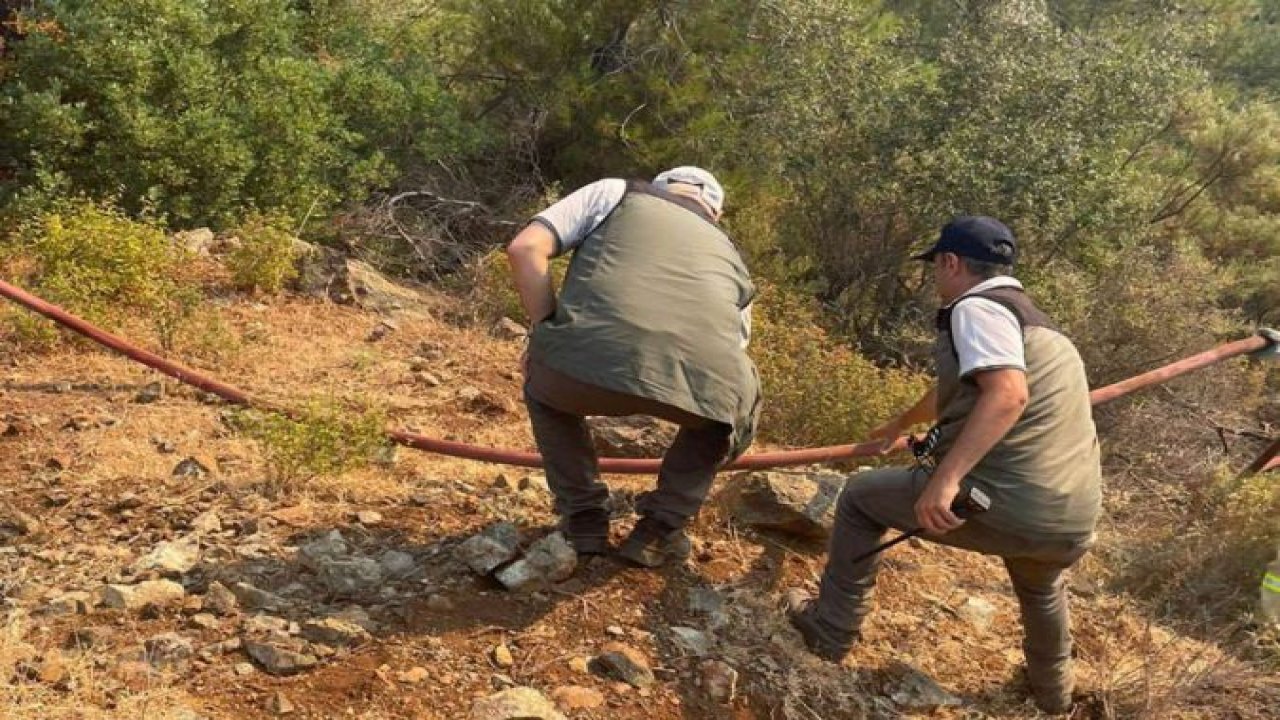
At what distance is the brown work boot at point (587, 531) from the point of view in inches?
136

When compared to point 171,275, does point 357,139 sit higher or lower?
higher

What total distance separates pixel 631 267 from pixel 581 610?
40.9 inches

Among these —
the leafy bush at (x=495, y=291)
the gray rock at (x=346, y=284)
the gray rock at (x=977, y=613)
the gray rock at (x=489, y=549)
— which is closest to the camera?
the gray rock at (x=489, y=549)

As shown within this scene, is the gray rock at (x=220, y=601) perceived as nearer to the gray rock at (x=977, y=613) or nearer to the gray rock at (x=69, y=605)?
the gray rock at (x=69, y=605)

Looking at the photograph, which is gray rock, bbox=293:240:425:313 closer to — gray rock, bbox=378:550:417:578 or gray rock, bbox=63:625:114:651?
gray rock, bbox=378:550:417:578

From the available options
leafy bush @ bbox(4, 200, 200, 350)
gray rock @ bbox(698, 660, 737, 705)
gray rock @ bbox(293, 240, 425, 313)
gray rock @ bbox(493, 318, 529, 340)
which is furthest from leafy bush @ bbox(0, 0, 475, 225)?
gray rock @ bbox(698, 660, 737, 705)

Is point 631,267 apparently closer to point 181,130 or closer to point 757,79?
point 181,130

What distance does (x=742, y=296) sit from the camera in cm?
325

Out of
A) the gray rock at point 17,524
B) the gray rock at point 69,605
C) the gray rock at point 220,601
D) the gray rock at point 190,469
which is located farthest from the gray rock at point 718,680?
the gray rock at point 17,524

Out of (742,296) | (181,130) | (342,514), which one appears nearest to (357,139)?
(181,130)

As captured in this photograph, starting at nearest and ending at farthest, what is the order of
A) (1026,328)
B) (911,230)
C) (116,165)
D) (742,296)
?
(1026,328)
(742,296)
(116,165)
(911,230)

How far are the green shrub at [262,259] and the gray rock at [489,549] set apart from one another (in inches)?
154

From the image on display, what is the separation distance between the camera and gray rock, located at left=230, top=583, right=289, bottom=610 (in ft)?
10.3

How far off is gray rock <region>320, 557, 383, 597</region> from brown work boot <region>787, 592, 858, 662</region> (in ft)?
4.29
